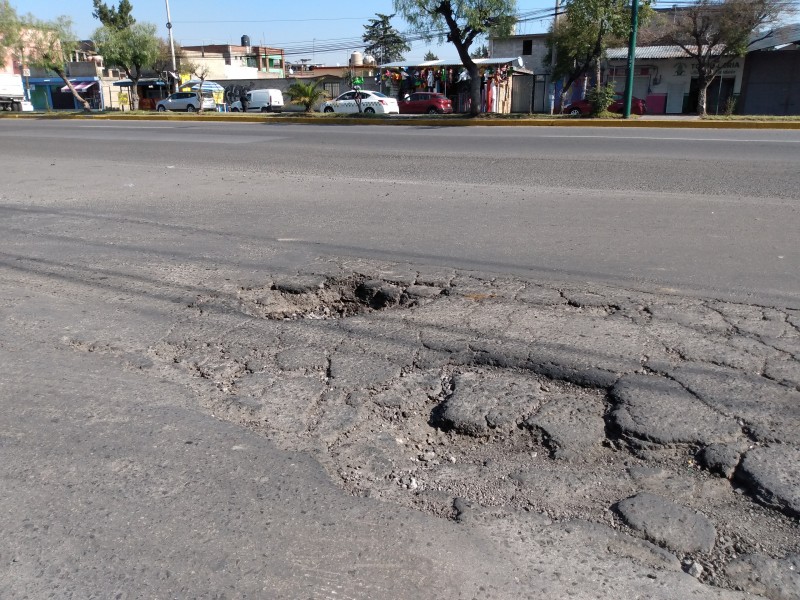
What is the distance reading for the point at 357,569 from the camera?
2.30 m

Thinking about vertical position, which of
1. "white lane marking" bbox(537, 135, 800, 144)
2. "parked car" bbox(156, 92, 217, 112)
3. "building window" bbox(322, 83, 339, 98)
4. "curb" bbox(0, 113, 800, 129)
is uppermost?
"building window" bbox(322, 83, 339, 98)

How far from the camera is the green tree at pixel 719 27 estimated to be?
3275 cm

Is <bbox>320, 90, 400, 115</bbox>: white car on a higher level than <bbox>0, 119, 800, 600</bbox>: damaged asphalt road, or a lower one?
higher

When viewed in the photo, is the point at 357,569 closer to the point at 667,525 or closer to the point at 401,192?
the point at 667,525

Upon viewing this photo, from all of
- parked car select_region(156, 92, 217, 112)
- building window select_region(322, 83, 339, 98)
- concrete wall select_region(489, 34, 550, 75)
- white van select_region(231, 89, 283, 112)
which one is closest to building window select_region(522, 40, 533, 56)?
concrete wall select_region(489, 34, 550, 75)

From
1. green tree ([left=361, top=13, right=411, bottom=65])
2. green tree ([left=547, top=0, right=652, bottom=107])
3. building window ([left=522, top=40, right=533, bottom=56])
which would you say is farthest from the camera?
green tree ([left=361, top=13, right=411, bottom=65])

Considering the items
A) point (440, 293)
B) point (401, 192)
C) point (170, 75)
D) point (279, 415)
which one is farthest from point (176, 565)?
point (170, 75)

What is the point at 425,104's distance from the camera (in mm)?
34656

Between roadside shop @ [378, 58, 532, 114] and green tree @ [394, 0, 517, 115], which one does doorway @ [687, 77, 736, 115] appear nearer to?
roadside shop @ [378, 58, 532, 114]

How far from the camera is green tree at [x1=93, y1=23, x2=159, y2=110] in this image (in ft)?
135

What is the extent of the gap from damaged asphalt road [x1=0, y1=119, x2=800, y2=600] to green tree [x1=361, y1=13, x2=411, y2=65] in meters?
82.7

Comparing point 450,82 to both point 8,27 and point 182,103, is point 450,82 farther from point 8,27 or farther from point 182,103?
point 8,27

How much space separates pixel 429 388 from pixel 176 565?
162 cm

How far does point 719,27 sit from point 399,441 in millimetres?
37202
